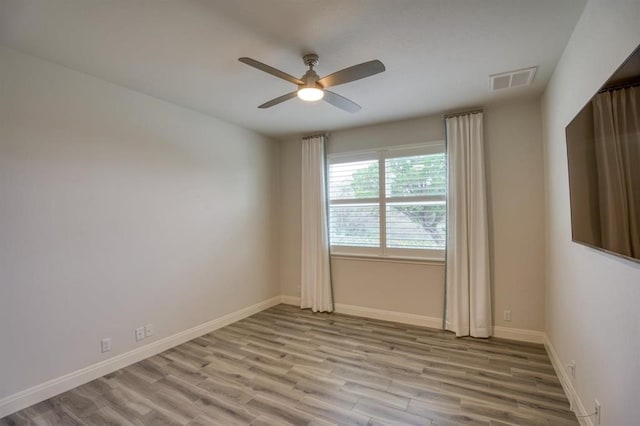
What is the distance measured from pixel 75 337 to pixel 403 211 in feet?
12.2

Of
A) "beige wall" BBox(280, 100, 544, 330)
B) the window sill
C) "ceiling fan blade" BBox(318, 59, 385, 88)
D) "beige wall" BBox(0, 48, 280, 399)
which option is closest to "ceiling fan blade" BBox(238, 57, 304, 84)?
"ceiling fan blade" BBox(318, 59, 385, 88)

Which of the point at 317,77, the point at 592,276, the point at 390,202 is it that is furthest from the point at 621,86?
the point at 390,202

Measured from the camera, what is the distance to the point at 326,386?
2545 mm

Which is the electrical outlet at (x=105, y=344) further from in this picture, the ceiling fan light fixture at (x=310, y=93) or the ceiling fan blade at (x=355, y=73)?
the ceiling fan blade at (x=355, y=73)

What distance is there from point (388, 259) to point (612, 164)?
116 inches

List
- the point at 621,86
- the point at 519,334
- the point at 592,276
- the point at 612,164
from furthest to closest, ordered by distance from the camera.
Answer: the point at 519,334 → the point at 592,276 → the point at 612,164 → the point at 621,86

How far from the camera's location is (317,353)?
317 centimetres

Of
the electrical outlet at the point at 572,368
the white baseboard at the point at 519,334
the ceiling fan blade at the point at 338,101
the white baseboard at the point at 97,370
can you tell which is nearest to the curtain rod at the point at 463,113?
the ceiling fan blade at the point at 338,101

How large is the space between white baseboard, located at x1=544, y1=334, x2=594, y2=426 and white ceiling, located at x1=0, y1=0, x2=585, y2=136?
2572 mm

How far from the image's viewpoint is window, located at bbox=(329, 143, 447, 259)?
12.7ft

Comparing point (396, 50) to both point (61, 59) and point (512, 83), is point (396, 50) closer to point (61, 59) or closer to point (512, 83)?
point (512, 83)

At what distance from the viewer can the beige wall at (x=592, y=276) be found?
1.38m

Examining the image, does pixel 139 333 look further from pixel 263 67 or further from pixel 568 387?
pixel 568 387

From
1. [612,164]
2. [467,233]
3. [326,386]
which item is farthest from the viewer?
[467,233]
